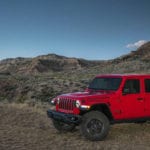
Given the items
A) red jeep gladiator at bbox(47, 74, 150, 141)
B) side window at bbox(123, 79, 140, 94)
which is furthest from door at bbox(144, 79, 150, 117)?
side window at bbox(123, 79, 140, 94)

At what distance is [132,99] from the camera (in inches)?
466

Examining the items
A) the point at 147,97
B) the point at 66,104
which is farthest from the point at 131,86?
the point at 66,104

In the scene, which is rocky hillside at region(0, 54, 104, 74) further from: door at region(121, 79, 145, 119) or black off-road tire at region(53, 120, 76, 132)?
door at region(121, 79, 145, 119)

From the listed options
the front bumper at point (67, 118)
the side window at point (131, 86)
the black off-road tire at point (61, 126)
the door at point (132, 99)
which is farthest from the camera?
the black off-road tire at point (61, 126)

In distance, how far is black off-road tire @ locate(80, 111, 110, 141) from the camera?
11016 mm

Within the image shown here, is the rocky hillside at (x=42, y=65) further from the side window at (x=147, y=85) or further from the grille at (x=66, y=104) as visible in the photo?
the grille at (x=66, y=104)

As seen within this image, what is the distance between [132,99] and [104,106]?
0.97 metres

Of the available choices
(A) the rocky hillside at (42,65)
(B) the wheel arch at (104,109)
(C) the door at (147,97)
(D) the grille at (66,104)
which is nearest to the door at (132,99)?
(C) the door at (147,97)

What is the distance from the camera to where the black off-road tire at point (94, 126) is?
36.1 ft

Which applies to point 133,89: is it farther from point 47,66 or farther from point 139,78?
point 47,66

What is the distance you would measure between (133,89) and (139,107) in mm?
570

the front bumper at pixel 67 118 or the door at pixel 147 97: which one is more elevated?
the door at pixel 147 97

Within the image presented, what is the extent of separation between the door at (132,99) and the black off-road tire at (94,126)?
0.86 meters

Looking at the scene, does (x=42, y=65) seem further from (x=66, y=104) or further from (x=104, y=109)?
(x=104, y=109)
